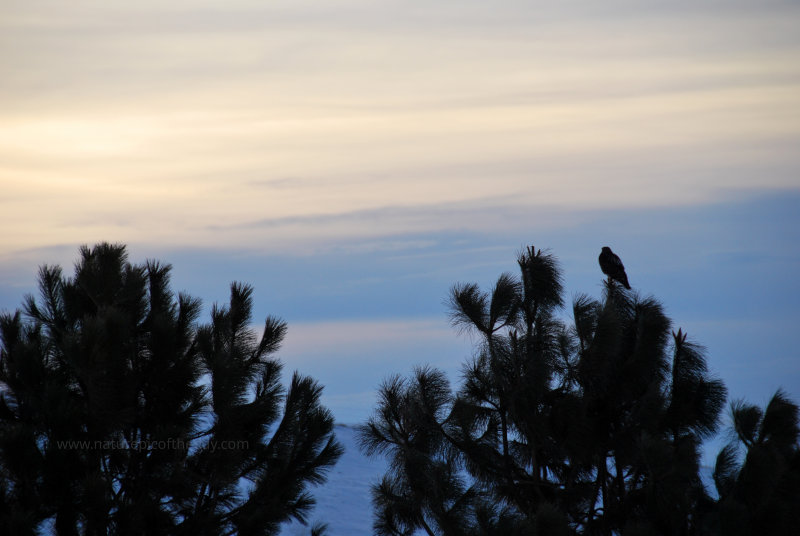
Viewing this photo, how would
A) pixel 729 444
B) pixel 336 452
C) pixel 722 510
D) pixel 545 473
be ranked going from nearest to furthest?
1. pixel 722 510
2. pixel 729 444
3. pixel 545 473
4. pixel 336 452

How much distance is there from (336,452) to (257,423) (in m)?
1.02

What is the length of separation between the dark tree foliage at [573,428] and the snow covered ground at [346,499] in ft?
30.1

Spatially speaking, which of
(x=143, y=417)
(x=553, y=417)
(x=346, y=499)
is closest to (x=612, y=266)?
(x=553, y=417)

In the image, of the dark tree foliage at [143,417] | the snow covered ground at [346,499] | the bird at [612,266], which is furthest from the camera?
the snow covered ground at [346,499]

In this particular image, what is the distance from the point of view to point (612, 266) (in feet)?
32.9

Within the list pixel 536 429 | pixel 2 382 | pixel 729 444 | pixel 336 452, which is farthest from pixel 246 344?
pixel 729 444

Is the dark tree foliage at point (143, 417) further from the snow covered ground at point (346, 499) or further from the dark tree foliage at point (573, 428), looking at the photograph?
the snow covered ground at point (346, 499)

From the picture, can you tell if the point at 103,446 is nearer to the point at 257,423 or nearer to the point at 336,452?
the point at 257,423

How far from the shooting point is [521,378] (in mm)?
9039

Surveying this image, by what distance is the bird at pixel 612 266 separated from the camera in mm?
9891

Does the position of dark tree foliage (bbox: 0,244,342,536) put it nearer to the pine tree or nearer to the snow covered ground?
the pine tree

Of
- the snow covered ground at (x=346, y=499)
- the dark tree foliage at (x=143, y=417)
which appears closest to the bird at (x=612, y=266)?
the dark tree foliage at (x=143, y=417)

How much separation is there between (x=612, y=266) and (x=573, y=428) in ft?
6.82

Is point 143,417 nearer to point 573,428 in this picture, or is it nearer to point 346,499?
point 573,428
